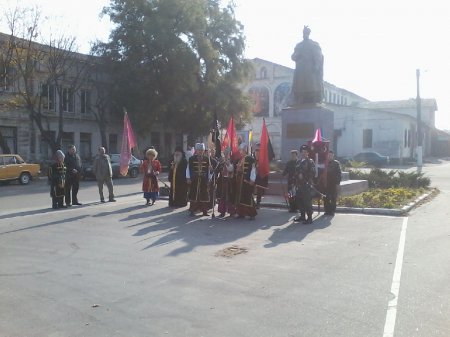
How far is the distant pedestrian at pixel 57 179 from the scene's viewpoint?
1399 cm

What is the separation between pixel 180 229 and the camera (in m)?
10.5

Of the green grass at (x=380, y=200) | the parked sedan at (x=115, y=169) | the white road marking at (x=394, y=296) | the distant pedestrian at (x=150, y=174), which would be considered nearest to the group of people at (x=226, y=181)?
the distant pedestrian at (x=150, y=174)

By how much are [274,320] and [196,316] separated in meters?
0.80

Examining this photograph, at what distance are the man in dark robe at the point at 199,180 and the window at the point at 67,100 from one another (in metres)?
26.9

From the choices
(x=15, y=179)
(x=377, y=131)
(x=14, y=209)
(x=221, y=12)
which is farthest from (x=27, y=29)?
(x=377, y=131)

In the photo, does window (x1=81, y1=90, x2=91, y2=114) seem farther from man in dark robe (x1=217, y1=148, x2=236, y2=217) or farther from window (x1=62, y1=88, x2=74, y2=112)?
man in dark robe (x1=217, y1=148, x2=236, y2=217)

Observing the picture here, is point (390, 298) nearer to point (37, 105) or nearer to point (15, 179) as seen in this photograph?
point (15, 179)

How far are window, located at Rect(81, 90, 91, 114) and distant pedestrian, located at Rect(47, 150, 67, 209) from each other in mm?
28251

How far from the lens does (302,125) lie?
17375 mm

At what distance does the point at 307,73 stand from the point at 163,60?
21.7 meters

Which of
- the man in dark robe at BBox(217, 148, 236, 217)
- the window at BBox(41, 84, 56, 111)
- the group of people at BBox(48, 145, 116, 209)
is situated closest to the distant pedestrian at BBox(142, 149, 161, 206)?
the group of people at BBox(48, 145, 116, 209)

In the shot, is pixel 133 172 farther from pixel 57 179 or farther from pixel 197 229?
pixel 197 229

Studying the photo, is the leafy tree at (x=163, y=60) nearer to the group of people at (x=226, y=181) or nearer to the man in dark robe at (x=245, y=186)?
the group of people at (x=226, y=181)

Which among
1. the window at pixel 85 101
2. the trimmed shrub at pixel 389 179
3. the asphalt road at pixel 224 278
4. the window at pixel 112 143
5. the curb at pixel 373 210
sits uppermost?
the window at pixel 85 101
